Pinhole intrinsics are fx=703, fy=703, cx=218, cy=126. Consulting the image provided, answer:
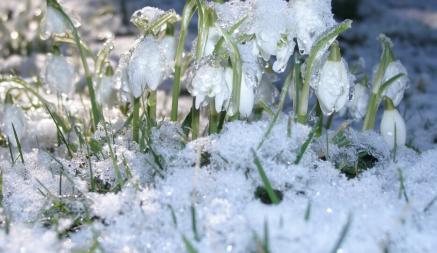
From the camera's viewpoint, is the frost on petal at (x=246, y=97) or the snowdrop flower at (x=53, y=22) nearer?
the frost on petal at (x=246, y=97)

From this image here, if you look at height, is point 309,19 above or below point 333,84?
above

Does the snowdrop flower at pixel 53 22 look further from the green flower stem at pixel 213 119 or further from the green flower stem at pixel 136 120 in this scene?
the green flower stem at pixel 213 119

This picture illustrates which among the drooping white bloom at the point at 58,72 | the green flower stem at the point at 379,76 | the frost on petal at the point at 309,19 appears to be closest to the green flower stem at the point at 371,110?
the green flower stem at the point at 379,76

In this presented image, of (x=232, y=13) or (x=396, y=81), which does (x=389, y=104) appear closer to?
(x=396, y=81)

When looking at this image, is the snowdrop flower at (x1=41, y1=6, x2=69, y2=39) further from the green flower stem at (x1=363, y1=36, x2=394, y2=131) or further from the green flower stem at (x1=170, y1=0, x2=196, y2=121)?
the green flower stem at (x1=363, y1=36, x2=394, y2=131)

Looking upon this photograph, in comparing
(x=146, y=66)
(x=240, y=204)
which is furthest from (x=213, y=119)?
(x=240, y=204)

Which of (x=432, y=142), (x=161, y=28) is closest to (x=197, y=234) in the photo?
(x=161, y=28)
